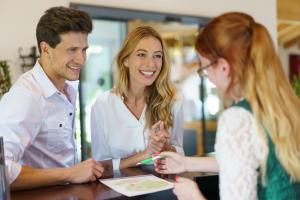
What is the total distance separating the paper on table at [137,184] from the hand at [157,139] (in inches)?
13.2

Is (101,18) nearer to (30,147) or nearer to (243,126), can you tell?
(30,147)

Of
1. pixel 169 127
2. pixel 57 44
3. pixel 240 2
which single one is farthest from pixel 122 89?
pixel 240 2

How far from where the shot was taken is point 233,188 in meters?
1.09

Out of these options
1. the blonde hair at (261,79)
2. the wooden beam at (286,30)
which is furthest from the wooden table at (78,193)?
the wooden beam at (286,30)

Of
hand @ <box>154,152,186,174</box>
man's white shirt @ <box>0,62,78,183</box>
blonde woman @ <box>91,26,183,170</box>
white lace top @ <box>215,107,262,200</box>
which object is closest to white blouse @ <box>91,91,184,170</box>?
blonde woman @ <box>91,26,183,170</box>

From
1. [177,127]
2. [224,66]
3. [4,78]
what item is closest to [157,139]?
[177,127]

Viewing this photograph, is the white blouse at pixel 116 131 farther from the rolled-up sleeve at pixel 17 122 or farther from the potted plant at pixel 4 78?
the potted plant at pixel 4 78

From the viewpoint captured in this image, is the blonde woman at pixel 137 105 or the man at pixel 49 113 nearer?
the man at pixel 49 113

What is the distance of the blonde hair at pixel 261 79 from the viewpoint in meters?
1.06

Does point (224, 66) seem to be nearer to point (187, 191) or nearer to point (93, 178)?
point (187, 191)

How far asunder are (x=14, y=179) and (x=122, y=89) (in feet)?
3.41

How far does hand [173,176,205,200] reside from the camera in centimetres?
123

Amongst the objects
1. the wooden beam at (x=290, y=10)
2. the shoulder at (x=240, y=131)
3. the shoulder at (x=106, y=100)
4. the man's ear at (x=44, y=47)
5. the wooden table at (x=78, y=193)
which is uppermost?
the wooden beam at (x=290, y=10)


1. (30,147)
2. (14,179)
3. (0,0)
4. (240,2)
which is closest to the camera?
(14,179)
